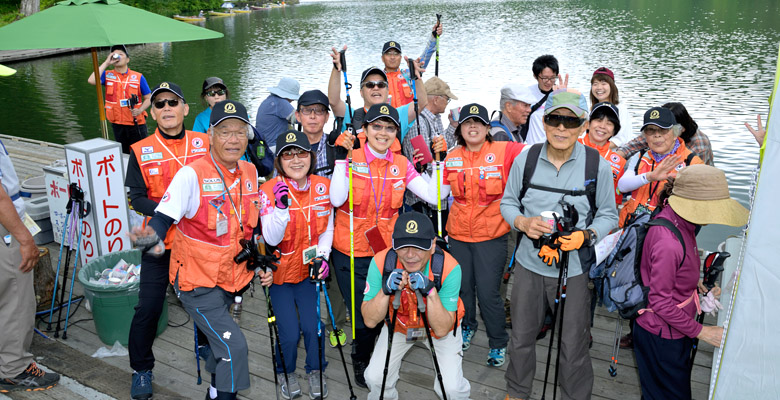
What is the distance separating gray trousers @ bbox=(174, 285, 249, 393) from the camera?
376 centimetres

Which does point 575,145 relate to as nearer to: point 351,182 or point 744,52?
point 351,182

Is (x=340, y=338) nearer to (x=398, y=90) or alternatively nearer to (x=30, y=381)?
(x=30, y=381)

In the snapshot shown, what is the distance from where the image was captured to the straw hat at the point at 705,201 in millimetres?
3281

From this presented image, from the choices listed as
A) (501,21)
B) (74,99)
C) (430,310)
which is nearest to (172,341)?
(430,310)

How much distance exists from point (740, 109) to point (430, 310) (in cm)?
1740

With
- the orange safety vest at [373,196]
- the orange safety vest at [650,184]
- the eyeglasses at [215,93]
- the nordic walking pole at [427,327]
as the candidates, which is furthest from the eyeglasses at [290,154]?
the orange safety vest at [650,184]

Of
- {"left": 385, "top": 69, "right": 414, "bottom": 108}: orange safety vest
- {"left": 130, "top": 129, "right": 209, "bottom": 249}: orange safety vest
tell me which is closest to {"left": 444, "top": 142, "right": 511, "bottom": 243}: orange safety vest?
{"left": 385, "top": 69, "right": 414, "bottom": 108}: orange safety vest

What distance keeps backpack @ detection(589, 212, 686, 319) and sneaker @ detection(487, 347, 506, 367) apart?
1.20 meters

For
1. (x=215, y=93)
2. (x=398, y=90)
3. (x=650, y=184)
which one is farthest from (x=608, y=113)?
(x=215, y=93)

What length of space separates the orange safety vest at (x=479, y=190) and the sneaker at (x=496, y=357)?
0.96 metres

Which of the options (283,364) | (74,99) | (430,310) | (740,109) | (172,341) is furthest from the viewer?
(74,99)

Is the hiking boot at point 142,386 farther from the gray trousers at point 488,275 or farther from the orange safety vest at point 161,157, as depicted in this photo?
the gray trousers at point 488,275

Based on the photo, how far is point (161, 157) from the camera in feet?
14.4

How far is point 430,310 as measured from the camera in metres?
3.71
